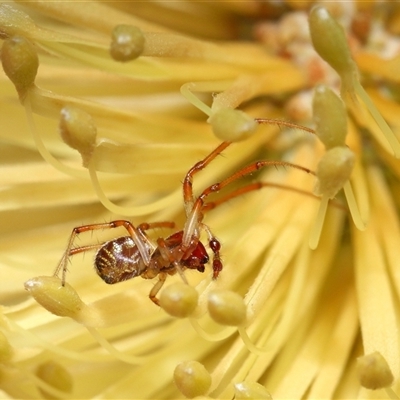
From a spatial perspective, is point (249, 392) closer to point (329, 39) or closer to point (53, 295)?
point (53, 295)

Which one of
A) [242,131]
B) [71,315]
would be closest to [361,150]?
[242,131]

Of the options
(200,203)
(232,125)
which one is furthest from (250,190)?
(232,125)

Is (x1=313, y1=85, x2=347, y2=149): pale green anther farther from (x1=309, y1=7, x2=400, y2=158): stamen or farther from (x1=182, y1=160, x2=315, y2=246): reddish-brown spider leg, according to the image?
(x1=182, y1=160, x2=315, y2=246): reddish-brown spider leg

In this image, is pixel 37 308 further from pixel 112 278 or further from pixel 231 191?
pixel 231 191

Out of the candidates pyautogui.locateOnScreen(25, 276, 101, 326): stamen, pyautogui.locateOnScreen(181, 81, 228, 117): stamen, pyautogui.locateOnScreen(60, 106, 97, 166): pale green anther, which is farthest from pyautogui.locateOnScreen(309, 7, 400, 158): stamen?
pyautogui.locateOnScreen(25, 276, 101, 326): stamen

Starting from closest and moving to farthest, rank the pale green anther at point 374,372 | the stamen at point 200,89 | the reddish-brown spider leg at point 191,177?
the pale green anther at point 374,372
the stamen at point 200,89
the reddish-brown spider leg at point 191,177

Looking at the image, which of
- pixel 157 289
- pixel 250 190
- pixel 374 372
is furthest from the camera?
A: pixel 250 190

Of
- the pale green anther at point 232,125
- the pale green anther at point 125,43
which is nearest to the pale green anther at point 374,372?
the pale green anther at point 232,125

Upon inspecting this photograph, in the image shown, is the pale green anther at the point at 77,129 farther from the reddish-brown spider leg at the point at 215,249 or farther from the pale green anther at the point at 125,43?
the reddish-brown spider leg at the point at 215,249
